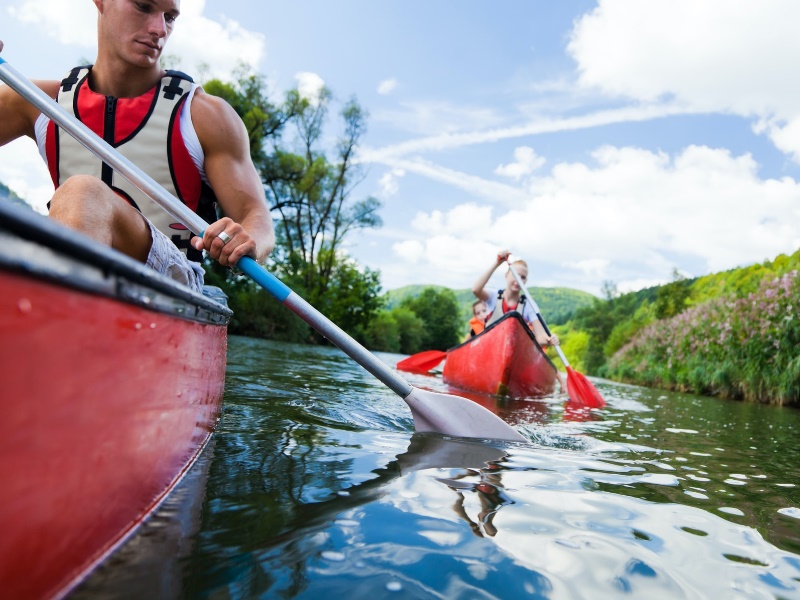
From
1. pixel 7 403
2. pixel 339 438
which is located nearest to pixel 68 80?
pixel 339 438

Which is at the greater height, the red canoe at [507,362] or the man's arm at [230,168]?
the man's arm at [230,168]

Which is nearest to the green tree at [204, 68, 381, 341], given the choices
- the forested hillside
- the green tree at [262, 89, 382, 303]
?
the green tree at [262, 89, 382, 303]

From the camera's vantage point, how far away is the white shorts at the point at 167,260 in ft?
5.62

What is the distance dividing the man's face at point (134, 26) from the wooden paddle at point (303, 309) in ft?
1.07

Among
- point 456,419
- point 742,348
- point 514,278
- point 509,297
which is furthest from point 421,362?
point 456,419

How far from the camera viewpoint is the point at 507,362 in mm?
5484

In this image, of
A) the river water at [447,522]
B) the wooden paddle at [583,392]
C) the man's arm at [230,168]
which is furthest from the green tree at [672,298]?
the man's arm at [230,168]

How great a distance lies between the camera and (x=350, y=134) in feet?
74.4

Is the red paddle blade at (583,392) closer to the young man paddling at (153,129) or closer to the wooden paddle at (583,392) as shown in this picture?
the wooden paddle at (583,392)

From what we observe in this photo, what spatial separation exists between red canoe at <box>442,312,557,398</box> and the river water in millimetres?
2769

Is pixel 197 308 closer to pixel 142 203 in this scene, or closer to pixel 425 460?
pixel 142 203

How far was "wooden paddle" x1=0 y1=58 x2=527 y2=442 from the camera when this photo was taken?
5.90 ft

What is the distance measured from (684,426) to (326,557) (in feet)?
12.7

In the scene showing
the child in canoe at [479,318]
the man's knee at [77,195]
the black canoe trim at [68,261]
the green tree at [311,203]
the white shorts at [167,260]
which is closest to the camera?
the black canoe trim at [68,261]
